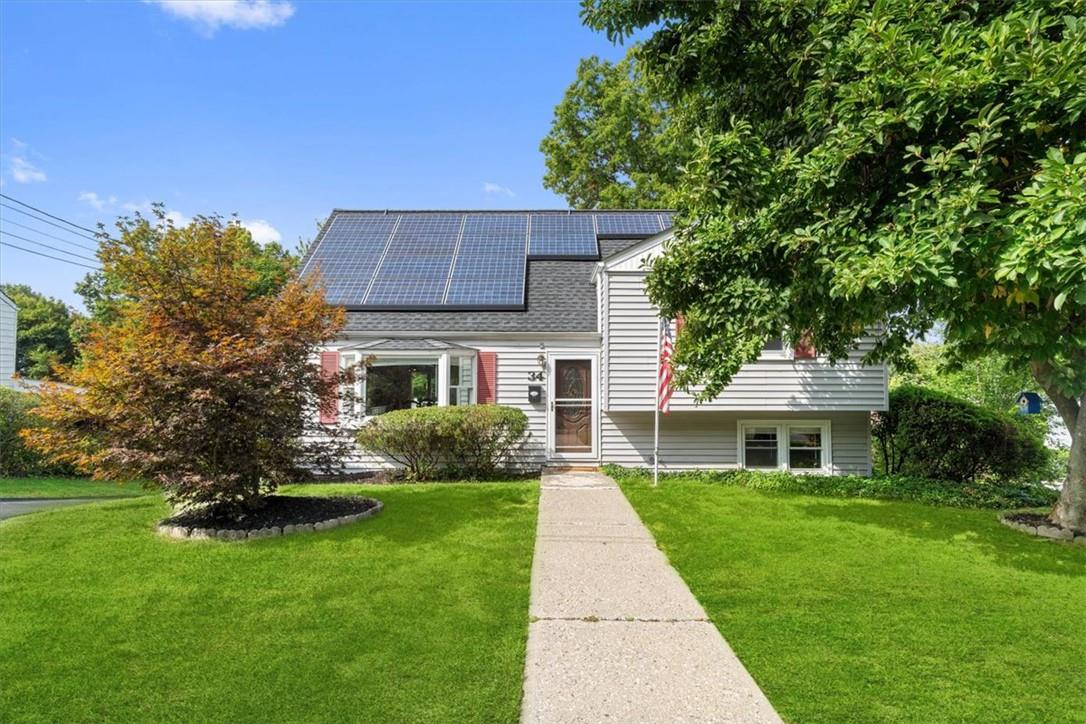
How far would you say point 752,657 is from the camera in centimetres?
327

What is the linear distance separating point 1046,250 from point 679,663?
3.53 metres

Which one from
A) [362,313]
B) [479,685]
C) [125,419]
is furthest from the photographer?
[362,313]

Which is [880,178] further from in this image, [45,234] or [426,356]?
[45,234]

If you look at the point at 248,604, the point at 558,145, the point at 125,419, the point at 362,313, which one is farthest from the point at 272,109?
the point at 558,145

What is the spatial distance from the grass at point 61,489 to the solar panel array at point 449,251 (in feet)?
17.2

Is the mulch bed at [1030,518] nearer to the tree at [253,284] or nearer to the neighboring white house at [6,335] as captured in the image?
the tree at [253,284]

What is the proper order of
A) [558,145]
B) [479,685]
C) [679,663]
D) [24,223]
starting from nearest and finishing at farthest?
[479,685]
[679,663]
[24,223]
[558,145]

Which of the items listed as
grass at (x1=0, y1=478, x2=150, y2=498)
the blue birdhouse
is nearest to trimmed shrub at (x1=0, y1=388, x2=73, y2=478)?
grass at (x1=0, y1=478, x2=150, y2=498)

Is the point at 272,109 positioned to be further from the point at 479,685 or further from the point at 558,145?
the point at 558,145

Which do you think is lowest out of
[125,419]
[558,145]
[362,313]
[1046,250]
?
[125,419]

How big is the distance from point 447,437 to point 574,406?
277 centimetres

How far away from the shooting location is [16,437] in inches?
404

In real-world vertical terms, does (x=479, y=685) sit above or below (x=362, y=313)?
below

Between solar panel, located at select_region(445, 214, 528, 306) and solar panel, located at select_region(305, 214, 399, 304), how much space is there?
199 cm
